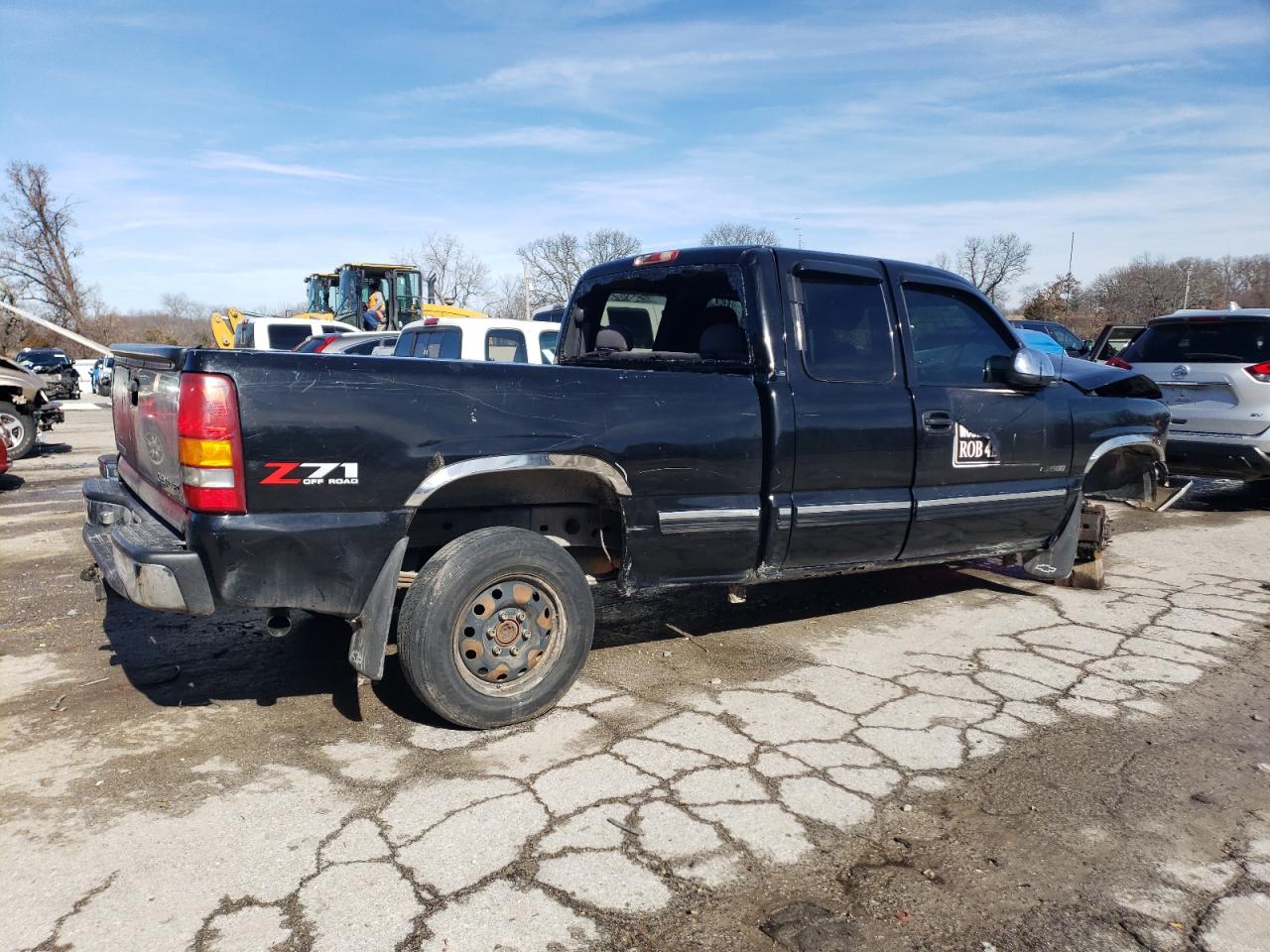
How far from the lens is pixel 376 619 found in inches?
131

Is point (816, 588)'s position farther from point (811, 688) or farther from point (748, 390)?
point (748, 390)

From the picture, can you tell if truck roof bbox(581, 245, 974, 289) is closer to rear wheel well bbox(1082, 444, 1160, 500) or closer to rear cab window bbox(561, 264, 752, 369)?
rear cab window bbox(561, 264, 752, 369)

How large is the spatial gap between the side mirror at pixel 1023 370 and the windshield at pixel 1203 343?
4.30 metres

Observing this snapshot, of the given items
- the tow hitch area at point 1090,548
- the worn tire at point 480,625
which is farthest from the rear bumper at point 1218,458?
the worn tire at point 480,625

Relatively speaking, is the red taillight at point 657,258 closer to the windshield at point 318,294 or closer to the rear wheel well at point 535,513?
the rear wheel well at point 535,513

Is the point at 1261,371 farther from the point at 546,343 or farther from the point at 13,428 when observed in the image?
the point at 13,428

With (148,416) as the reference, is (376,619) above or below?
below

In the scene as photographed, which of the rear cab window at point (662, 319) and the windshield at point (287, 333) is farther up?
the windshield at point (287, 333)

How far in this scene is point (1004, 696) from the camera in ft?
13.4

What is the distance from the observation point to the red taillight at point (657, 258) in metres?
4.75

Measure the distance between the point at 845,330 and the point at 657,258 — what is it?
109 centimetres

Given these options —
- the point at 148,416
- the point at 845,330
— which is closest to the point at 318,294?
the point at 148,416

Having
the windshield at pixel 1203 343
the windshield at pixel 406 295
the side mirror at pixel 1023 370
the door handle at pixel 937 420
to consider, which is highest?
the windshield at pixel 406 295

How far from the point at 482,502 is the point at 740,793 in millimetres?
1536
